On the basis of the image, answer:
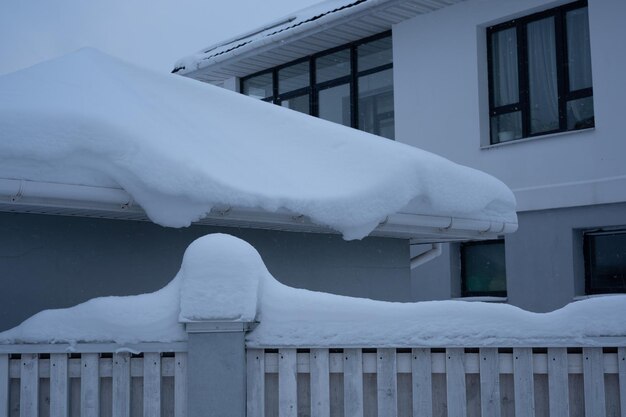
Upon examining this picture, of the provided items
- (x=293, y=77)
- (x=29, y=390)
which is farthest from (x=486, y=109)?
(x=29, y=390)

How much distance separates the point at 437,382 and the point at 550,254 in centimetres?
808

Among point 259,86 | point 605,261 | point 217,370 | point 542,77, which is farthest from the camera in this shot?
point 259,86

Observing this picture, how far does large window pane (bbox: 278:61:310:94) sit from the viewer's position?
15.8 meters

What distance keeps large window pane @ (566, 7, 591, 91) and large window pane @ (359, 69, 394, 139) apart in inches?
136

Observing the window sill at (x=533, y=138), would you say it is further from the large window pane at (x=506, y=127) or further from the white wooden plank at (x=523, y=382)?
the white wooden plank at (x=523, y=382)

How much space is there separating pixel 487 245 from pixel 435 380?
9010 millimetres

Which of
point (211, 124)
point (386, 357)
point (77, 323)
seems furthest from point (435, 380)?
point (211, 124)

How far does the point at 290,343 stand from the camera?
351 centimetres

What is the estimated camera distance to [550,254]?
11.0m

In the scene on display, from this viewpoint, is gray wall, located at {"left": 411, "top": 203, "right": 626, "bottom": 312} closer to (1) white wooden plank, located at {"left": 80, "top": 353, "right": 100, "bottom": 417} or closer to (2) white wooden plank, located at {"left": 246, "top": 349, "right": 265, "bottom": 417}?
(2) white wooden plank, located at {"left": 246, "top": 349, "right": 265, "bottom": 417}

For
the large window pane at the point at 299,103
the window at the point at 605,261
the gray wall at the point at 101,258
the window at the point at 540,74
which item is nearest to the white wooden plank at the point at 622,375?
the gray wall at the point at 101,258

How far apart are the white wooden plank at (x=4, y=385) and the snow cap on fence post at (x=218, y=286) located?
0.81m

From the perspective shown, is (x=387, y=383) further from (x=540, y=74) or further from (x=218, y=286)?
(x=540, y=74)

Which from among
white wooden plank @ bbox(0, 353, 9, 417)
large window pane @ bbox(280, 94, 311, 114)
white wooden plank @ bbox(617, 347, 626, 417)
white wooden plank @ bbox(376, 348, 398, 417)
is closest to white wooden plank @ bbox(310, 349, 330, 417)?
white wooden plank @ bbox(376, 348, 398, 417)
